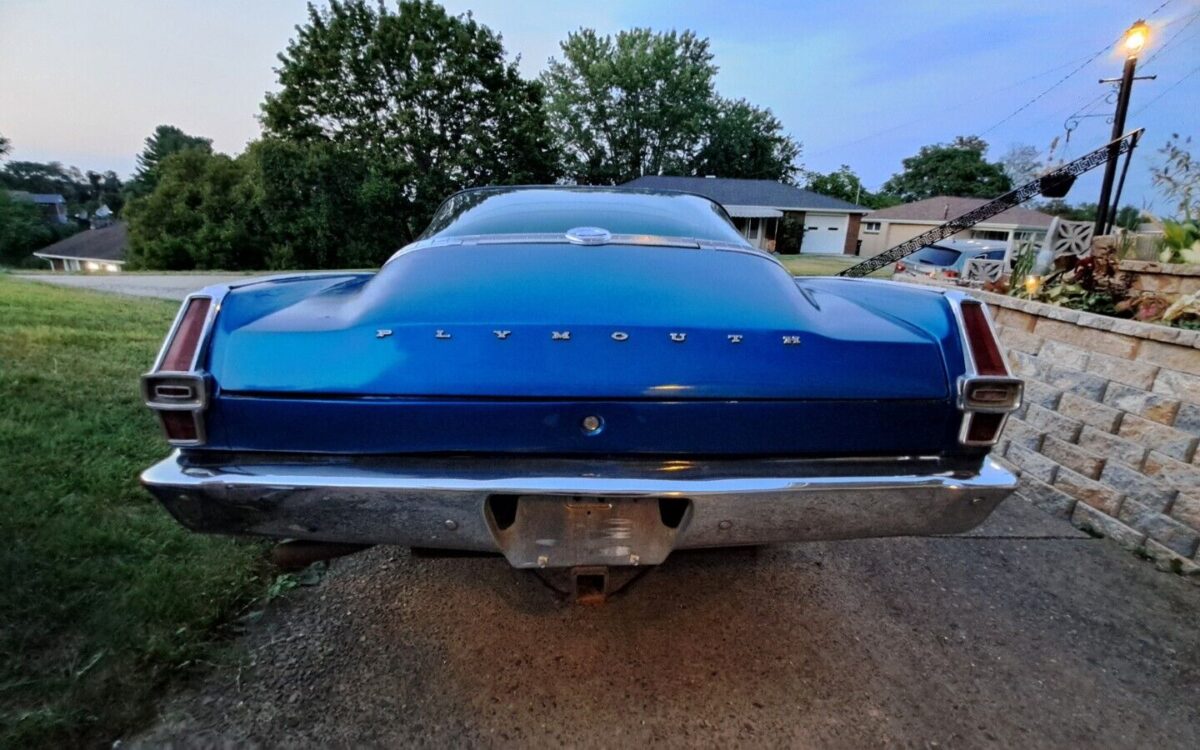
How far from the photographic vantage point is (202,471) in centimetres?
152

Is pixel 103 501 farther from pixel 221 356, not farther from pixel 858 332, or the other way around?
pixel 858 332

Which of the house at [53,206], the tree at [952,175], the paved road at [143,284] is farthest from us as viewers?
the house at [53,206]

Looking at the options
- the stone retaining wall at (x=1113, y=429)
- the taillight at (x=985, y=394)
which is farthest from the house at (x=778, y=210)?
the taillight at (x=985, y=394)

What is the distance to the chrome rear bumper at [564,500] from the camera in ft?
4.83

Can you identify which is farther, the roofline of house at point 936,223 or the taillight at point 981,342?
the roofline of house at point 936,223

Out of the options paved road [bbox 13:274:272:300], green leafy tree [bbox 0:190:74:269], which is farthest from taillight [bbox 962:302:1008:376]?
green leafy tree [bbox 0:190:74:269]

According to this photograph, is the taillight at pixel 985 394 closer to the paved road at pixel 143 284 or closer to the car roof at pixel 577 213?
the car roof at pixel 577 213

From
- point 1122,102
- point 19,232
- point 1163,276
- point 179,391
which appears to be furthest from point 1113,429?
point 19,232

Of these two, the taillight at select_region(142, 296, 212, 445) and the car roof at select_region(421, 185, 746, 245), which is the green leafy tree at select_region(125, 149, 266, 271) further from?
the taillight at select_region(142, 296, 212, 445)

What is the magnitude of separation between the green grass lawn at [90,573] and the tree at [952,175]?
5327 centimetres

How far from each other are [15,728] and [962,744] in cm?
249

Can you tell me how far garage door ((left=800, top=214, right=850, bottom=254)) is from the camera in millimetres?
33281

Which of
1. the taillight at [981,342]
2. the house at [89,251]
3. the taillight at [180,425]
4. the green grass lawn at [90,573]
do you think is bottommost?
the house at [89,251]

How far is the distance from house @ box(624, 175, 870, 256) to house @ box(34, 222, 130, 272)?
108ft
